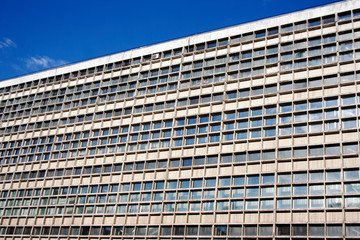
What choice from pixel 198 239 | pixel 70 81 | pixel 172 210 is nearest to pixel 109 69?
pixel 70 81

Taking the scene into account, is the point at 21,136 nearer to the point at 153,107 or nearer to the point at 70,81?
the point at 70,81

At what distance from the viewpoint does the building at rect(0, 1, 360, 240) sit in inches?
1369

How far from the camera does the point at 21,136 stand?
5303cm

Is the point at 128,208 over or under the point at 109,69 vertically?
under

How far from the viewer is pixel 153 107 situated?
151 ft

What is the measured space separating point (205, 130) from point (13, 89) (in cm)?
→ 3198

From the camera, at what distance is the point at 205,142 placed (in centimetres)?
4084

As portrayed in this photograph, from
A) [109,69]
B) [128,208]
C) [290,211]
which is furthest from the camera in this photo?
[109,69]

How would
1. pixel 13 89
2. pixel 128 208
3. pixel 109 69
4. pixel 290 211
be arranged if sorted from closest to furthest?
1. pixel 290 211
2. pixel 128 208
3. pixel 109 69
4. pixel 13 89

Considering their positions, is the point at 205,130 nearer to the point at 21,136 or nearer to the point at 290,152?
the point at 290,152

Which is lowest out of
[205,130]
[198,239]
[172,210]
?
[198,239]

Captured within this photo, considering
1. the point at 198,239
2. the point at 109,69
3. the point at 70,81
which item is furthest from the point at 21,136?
the point at 198,239

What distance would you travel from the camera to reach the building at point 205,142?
1369 inches

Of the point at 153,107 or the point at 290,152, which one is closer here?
the point at 290,152
